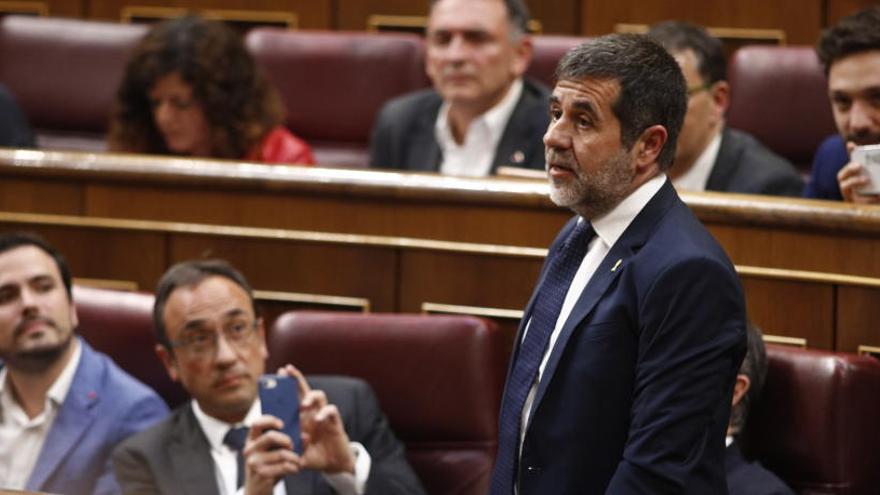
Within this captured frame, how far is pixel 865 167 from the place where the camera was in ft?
3.74

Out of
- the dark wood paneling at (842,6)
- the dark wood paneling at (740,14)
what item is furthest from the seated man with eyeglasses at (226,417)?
the dark wood paneling at (842,6)

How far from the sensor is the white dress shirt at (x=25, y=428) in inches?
49.9

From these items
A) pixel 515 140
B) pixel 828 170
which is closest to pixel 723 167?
pixel 828 170

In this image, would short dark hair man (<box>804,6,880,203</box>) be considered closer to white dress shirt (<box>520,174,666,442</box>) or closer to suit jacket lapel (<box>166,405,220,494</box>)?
white dress shirt (<box>520,174,666,442</box>)

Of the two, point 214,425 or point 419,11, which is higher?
point 419,11

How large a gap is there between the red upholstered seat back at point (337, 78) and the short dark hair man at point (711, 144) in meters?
0.41

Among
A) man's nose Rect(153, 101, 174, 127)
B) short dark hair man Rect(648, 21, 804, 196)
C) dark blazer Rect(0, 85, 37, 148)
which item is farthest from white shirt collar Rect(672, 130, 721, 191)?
dark blazer Rect(0, 85, 37, 148)

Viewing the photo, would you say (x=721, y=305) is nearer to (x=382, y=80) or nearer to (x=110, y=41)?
(x=382, y=80)

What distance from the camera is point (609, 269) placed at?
79 centimetres

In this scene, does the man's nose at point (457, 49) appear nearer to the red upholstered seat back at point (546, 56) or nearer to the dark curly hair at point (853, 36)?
the red upholstered seat back at point (546, 56)


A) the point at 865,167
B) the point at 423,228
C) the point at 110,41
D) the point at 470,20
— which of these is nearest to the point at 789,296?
the point at 865,167

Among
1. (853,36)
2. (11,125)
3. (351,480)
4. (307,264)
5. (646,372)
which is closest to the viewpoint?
(646,372)

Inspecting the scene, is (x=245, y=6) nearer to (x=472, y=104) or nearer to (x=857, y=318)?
(x=472, y=104)

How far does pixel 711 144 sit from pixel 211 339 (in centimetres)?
51
